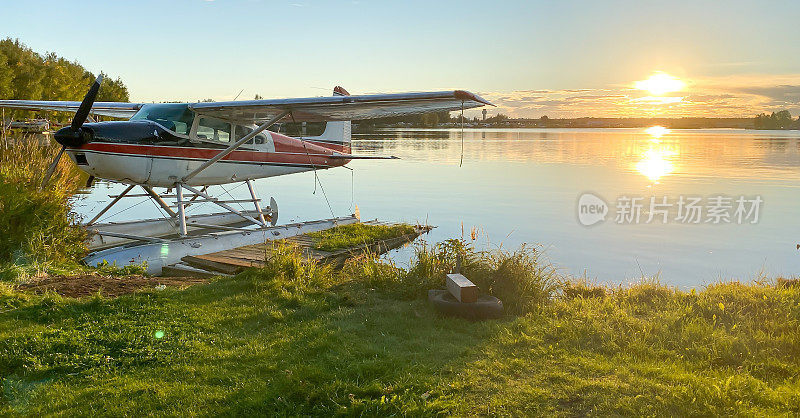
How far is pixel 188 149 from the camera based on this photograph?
10.3 metres

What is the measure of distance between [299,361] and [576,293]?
154 inches

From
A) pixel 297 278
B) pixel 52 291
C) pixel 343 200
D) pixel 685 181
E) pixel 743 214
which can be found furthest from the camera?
pixel 685 181

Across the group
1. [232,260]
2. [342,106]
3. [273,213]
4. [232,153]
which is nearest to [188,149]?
[232,153]

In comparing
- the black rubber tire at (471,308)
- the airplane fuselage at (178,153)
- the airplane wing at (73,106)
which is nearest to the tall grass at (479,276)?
the black rubber tire at (471,308)

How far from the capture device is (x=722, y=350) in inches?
164

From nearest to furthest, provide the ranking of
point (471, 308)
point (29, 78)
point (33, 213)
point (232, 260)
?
point (471, 308), point (33, 213), point (232, 260), point (29, 78)

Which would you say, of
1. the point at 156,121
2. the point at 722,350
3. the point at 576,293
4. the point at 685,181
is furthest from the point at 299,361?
the point at 685,181

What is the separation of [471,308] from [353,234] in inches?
281

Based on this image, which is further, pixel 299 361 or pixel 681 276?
pixel 681 276

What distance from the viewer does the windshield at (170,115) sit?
32.9ft

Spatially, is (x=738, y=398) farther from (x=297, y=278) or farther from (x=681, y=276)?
(x=681, y=276)

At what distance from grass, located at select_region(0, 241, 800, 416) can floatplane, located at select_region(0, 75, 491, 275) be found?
3.59 metres

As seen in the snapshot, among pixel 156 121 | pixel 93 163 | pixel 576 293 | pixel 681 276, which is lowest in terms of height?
pixel 681 276

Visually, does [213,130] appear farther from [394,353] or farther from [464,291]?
[394,353]
